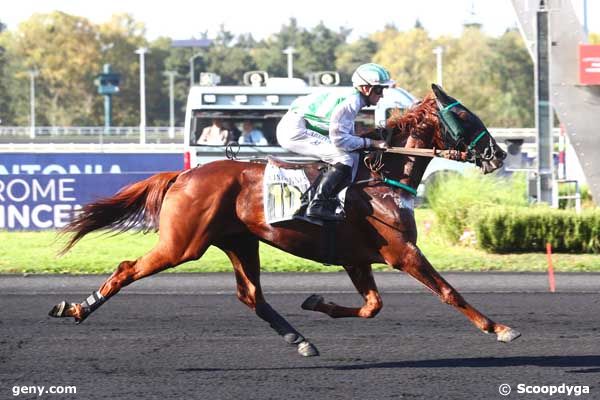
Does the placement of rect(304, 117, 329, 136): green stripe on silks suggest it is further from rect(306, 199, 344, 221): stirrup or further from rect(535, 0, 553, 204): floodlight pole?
rect(535, 0, 553, 204): floodlight pole

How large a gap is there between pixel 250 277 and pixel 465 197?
7587 mm

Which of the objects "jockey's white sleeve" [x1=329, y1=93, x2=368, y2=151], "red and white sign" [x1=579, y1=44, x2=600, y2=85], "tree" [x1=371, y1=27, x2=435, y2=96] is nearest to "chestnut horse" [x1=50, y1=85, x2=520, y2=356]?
"jockey's white sleeve" [x1=329, y1=93, x2=368, y2=151]

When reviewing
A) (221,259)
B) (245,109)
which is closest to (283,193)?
(221,259)

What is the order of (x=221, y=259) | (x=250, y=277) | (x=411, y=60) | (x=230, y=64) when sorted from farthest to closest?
1. (x=230, y=64)
2. (x=411, y=60)
3. (x=221, y=259)
4. (x=250, y=277)

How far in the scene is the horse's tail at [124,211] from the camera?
25.7 ft

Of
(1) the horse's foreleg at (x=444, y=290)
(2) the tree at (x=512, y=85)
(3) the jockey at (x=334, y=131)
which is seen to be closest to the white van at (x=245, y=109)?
(3) the jockey at (x=334, y=131)

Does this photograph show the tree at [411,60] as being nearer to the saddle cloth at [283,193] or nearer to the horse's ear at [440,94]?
the horse's ear at [440,94]

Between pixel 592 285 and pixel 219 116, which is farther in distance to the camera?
pixel 219 116

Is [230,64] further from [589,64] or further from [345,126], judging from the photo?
[345,126]

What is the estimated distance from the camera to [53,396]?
612cm

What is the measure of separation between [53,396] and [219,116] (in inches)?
519

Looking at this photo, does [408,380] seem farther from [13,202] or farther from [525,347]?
[13,202]

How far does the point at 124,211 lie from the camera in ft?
26.0

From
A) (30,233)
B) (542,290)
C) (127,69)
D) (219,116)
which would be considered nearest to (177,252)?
(542,290)
